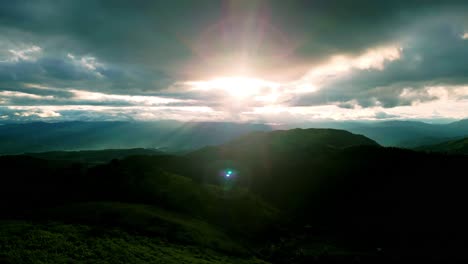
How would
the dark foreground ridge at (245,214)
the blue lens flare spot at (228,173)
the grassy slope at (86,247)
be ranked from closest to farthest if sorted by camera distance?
the grassy slope at (86,247) → the dark foreground ridge at (245,214) → the blue lens flare spot at (228,173)

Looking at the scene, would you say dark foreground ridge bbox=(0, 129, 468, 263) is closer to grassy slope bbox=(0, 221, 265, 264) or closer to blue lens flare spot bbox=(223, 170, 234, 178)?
grassy slope bbox=(0, 221, 265, 264)

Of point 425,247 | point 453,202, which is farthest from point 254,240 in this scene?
point 453,202

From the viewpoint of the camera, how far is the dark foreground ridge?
161 feet

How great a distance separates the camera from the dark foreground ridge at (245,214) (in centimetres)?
4897

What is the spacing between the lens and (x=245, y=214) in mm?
92812

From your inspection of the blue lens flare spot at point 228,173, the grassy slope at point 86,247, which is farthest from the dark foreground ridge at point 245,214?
the blue lens flare spot at point 228,173

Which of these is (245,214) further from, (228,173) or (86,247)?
(228,173)

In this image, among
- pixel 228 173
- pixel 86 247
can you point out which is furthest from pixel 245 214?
pixel 228 173

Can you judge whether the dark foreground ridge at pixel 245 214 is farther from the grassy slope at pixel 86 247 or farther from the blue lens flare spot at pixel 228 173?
the blue lens flare spot at pixel 228 173

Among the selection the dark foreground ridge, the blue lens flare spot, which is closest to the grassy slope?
the dark foreground ridge

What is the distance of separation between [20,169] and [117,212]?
322 feet

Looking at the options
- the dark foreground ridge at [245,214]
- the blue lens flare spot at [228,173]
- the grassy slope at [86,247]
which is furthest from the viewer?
the blue lens flare spot at [228,173]

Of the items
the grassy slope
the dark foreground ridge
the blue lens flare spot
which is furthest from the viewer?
the blue lens flare spot

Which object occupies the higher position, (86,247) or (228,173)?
(86,247)
